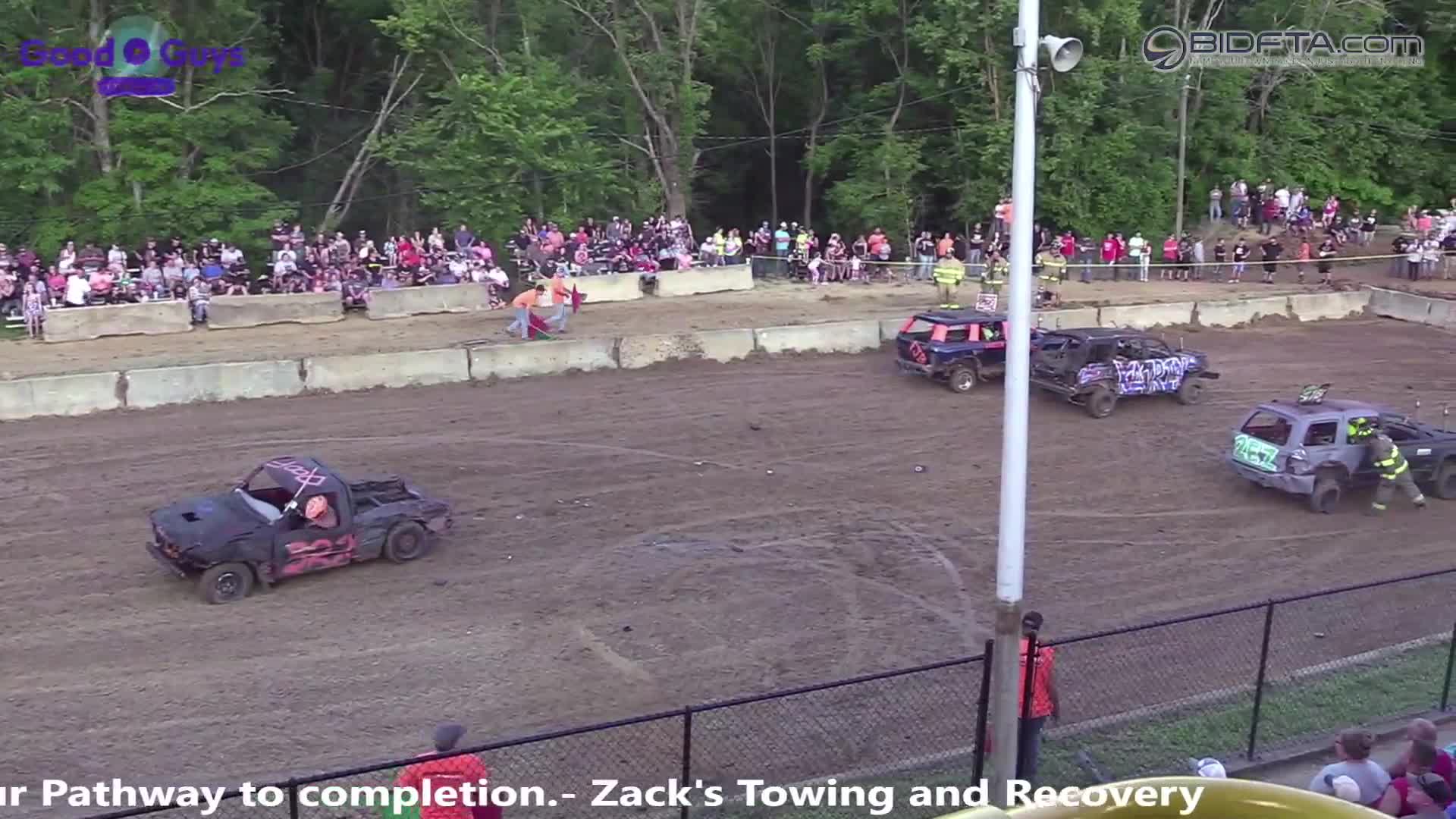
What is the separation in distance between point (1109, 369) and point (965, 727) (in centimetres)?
1331

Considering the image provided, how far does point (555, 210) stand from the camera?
39.4 metres

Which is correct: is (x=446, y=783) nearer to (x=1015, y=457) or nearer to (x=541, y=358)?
(x=1015, y=457)

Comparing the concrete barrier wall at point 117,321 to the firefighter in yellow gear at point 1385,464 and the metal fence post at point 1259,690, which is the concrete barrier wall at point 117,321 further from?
the metal fence post at point 1259,690

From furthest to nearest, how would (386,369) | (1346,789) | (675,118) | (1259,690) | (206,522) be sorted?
1. (675,118)
2. (386,369)
3. (206,522)
4. (1259,690)
5. (1346,789)

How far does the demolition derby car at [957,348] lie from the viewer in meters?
24.8

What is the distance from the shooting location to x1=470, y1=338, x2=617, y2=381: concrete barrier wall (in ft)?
81.1

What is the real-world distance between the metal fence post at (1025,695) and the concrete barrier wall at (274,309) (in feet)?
70.6


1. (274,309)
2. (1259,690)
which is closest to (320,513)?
(1259,690)

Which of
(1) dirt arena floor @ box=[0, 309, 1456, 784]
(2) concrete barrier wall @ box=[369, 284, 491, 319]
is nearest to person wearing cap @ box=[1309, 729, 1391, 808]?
(1) dirt arena floor @ box=[0, 309, 1456, 784]

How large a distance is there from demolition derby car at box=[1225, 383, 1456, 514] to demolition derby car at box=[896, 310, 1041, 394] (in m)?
5.70

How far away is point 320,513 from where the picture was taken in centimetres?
1533

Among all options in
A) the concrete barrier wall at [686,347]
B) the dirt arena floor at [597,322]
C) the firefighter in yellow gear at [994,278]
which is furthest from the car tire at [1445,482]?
the dirt arena floor at [597,322]

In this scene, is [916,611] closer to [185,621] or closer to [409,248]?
[185,621]

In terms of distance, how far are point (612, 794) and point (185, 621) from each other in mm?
6392
